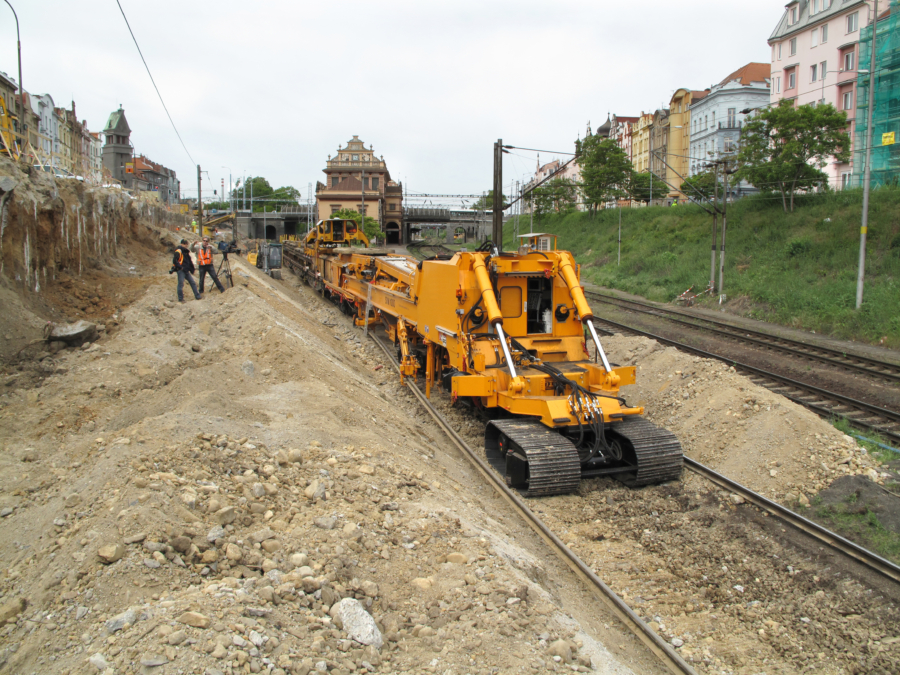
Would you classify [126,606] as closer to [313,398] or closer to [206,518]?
[206,518]

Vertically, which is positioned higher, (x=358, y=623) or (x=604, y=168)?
(x=604, y=168)

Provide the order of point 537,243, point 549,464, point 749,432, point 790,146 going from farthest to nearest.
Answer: point 790,146, point 537,243, point 749,432, point 549,464

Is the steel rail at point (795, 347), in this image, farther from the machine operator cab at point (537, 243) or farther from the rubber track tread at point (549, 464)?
the rubber track tread at point (549, 464)

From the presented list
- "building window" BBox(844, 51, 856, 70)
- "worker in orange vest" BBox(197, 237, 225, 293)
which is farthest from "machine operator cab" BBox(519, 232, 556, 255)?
"building window" BBox(844, 51, 856, 70)

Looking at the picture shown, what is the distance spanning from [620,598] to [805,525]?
2531 millimetres

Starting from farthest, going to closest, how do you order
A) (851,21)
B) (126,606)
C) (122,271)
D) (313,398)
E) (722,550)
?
(851,21) < (122,271) < (313,398) < (722,550) < (126,606)

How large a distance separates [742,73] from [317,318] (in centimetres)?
5503

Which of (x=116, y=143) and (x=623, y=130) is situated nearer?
(x=623, y=130)

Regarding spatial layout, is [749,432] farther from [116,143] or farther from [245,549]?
[116,143]

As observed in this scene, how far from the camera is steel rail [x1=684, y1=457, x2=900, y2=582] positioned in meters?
5.52

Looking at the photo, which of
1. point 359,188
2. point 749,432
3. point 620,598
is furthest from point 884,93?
point 359,188

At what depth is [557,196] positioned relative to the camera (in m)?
54.5

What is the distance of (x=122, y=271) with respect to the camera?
17.2m

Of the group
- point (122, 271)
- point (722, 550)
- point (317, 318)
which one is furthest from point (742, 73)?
point (722, 550)
